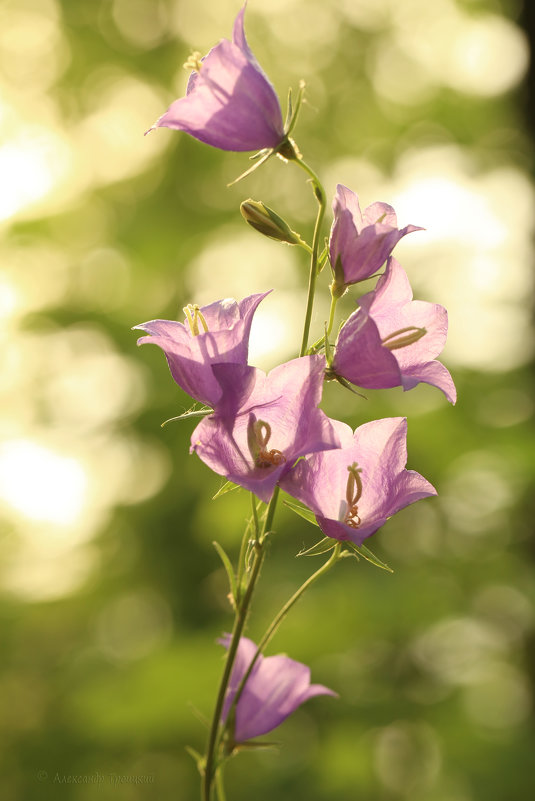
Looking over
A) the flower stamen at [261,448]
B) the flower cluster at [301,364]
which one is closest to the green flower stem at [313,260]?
the flower cluster at [301,364]

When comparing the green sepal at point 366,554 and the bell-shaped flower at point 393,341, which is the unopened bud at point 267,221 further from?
the green sepal at point 366,554

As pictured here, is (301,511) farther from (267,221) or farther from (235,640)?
(267,221)

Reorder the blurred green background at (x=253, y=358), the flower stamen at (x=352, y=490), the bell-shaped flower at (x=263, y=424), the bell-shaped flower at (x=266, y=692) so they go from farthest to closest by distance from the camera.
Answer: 1. the blurred green background at (x=253, y=358)
2. the bell-shaped flower at (x=266, y=692)
3. the flower stamen at (x=352, y=490)
4. the bell-shaped flower at (x=263, y=424)

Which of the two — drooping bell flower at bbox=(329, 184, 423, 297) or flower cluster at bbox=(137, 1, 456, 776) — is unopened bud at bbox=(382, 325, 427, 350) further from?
drooping bell flower at bbox=(329, 184, 423, 297)

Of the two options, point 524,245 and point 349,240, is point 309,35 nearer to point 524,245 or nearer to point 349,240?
point 524,245

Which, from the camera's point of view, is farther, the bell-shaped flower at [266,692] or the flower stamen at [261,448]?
the bell-shaped flower at [266,692]

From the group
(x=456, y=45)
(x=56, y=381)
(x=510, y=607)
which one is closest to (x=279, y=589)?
(x=510, y=607)

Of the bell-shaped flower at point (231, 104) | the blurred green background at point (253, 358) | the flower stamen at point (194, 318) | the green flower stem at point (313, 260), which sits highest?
the bell-shaped flower at point (231, 104)

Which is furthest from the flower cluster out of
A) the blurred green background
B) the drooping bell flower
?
the blurred green background

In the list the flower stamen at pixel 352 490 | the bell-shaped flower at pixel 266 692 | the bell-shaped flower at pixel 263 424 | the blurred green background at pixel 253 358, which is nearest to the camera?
the bell-shaped flower at pixel 263 424
